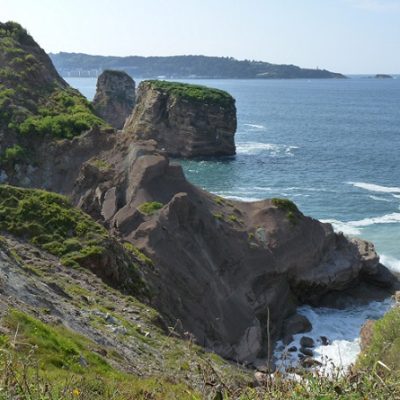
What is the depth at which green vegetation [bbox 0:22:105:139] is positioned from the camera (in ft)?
173

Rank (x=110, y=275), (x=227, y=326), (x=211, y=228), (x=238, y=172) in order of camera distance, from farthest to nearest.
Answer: (x=238, y=172) < (x=211, y=228) < (x=227, y=326) < (x=110, y=275)

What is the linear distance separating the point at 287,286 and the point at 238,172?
4604 centimetres

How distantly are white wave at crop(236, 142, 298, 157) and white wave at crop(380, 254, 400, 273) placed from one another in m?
47.2

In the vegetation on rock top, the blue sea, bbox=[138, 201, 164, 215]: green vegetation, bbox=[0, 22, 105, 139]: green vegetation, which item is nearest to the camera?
the vegetation on rock top

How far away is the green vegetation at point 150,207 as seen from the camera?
3552cm

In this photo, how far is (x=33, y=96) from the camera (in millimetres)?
60594

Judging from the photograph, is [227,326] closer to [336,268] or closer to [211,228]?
[211,228]

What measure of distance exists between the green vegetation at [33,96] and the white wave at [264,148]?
40.5 meters

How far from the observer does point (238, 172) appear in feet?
278

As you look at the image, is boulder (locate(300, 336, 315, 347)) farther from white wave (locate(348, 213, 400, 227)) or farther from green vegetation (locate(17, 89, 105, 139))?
green vegetation (locate(17, 89, 105, 139))

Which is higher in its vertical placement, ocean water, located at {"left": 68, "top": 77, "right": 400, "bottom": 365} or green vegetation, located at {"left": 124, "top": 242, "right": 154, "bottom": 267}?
green vegetation, located at {"left": 124, "top": 242, "right": 154, "bottom": 267}

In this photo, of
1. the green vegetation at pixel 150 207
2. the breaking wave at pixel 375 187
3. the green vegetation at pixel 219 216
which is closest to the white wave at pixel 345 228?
the breaking wave at pixel 375 187

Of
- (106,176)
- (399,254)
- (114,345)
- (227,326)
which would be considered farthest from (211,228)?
(399,254)

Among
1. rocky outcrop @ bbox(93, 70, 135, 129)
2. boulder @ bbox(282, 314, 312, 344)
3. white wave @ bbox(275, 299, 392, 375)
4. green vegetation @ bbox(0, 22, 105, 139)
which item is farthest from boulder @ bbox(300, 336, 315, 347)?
rocky outcrop @ bbox(93, 70, 135, 129)
